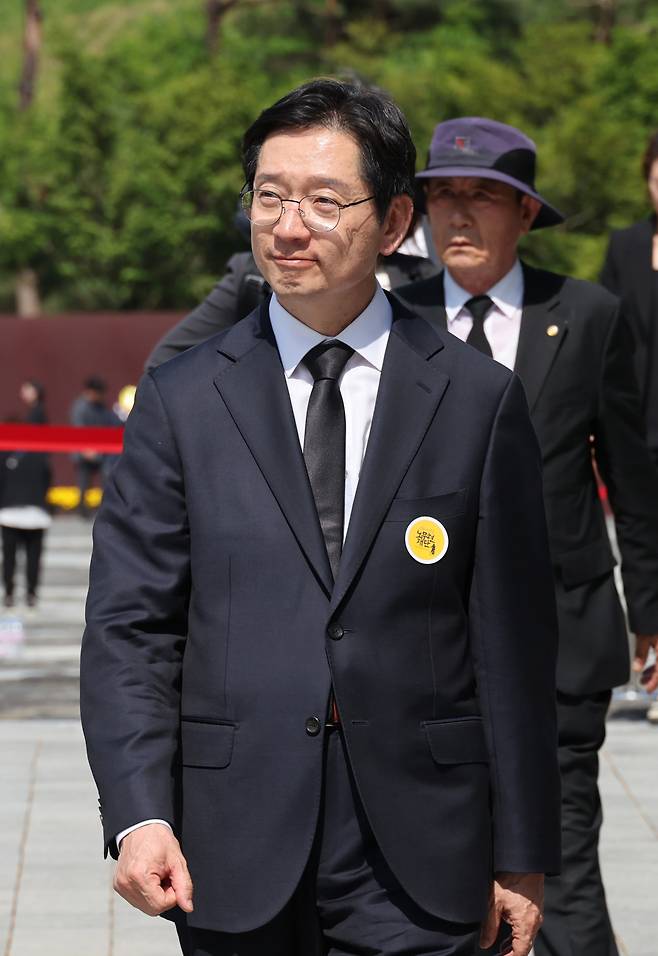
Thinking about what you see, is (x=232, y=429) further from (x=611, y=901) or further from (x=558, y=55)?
(x=558, y=55)

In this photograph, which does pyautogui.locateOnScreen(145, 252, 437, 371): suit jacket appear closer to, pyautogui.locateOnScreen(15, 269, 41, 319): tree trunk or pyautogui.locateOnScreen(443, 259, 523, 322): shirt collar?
pyautogui.locateOnScreen(443, 259, 523, 322): shirt collar

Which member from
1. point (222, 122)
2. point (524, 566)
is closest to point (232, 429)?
point (524, 566)

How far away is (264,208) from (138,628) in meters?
0.70

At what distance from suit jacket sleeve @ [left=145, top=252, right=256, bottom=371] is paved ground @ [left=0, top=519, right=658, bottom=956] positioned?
168 cm

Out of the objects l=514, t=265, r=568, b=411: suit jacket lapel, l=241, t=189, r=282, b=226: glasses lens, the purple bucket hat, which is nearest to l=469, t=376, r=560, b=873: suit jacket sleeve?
l=241, t=189, r=282, b=226: glasses lens

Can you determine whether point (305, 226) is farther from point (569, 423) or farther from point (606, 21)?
point (606, 21)

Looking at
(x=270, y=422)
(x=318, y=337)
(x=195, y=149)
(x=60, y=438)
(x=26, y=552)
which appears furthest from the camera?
(x=195, y=149)

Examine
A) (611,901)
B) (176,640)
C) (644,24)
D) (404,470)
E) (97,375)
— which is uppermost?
(644,24)

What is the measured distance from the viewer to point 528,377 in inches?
174

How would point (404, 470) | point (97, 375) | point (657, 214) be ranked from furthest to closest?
point (97, 375) → point (657, 214) → point (404, 470)

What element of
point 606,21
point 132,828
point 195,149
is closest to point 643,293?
point 132,828

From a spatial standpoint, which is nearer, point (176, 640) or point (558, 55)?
point (176, 640)

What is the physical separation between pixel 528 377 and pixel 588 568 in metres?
0.49

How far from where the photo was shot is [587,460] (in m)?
4.50
